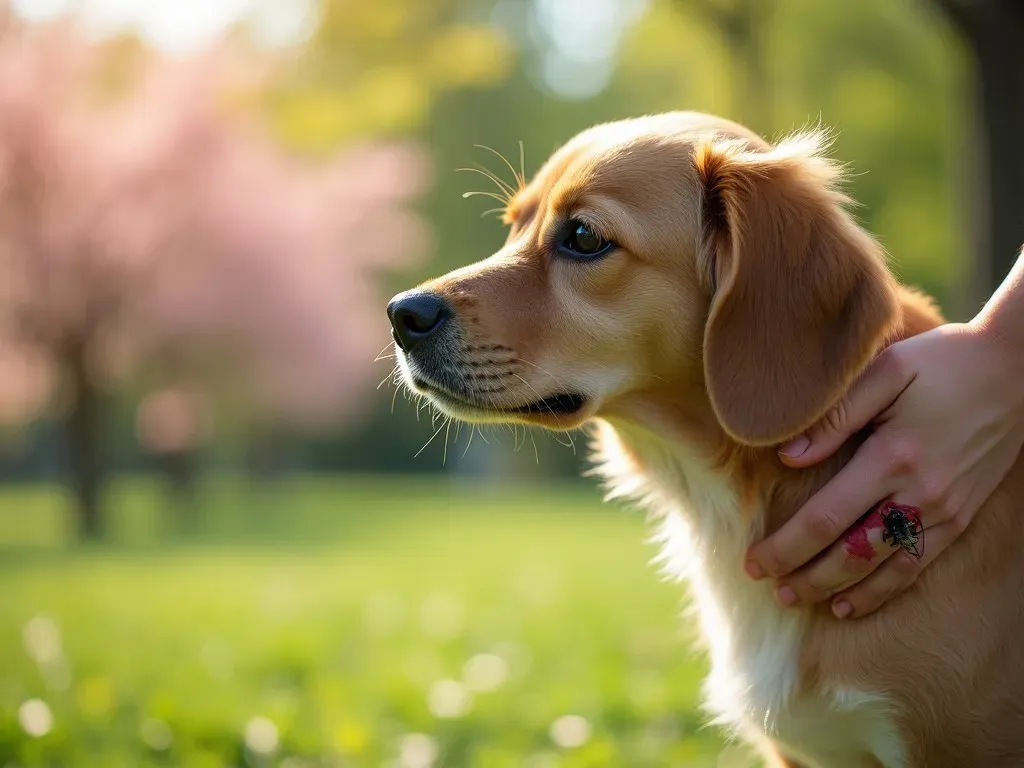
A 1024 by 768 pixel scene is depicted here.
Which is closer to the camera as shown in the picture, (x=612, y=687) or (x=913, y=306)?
(x=913, y=306)

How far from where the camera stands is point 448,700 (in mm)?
4211

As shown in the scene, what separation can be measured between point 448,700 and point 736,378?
7.68 feet

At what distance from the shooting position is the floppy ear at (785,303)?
2420 millimetres

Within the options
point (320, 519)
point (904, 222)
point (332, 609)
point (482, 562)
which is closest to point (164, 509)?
point (320, 519)

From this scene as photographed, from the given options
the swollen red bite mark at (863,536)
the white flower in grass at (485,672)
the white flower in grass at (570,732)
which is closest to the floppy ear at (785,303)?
the swollen red bite mark at (863,536)

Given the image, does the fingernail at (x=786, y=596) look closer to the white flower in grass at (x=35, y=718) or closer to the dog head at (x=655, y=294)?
the dog head at (x=655, y=294)

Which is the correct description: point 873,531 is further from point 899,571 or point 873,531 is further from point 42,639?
point 42,639

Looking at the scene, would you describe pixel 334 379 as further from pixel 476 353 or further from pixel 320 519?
pixel 476 353

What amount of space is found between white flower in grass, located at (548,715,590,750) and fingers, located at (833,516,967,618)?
62.9 inches

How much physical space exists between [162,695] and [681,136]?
9.77 feet

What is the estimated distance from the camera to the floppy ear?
→ 2.42 metres

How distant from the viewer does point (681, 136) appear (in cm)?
280

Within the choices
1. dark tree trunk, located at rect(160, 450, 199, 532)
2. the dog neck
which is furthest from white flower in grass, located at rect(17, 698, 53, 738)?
dark tree trunk, located at rect(160, 450, 199, 532)

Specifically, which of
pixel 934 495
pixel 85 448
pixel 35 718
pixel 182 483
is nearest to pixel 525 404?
pixel 934 495
